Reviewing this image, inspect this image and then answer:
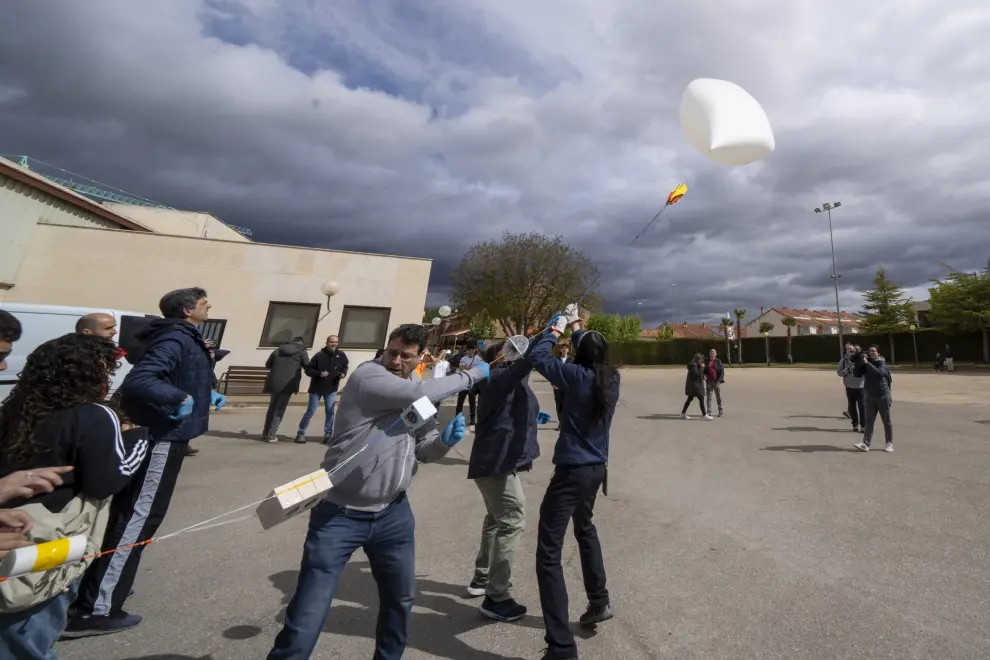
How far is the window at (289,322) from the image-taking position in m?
14.4

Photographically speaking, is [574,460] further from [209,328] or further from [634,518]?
[209,328]

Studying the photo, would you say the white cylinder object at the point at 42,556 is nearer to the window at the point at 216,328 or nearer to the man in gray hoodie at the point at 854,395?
the man in gray hoodie at the point at 854,395

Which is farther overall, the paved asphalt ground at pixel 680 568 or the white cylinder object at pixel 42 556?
the paved asphalt ground at pixel 680 568

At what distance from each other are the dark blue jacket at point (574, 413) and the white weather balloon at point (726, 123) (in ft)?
10.1

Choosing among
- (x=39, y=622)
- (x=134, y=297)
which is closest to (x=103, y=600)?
(x=39, y=622)

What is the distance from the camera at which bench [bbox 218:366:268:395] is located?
13391 millimetres

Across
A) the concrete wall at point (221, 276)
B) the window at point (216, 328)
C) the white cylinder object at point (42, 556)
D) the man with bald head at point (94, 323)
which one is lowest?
the white cylinder object at point (42, 556)

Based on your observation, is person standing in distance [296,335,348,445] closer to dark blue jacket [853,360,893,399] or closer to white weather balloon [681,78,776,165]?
white weather balloon [681,78,776,165]

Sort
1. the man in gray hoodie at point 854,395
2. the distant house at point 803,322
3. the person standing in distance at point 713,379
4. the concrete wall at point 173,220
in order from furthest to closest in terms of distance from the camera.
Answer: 1. the distant house at point 803,322
2. the concrete wall at point 173,220
3. the person standing in distance at point 713,379
4. the man in gray hoodie at point 854,395

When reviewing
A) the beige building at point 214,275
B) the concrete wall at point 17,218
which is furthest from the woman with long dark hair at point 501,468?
the concrete wall at point 17,218

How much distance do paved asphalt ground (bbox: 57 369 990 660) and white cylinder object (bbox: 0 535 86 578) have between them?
1291 mm

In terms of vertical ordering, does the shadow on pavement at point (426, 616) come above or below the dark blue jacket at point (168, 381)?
below

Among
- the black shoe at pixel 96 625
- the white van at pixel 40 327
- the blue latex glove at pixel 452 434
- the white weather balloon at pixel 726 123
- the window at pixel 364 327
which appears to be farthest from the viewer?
the window at pixel 364 327

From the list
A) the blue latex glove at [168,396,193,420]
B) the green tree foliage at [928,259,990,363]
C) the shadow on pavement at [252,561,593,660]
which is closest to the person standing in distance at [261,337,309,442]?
the shadow on pavement at [252,561,593,660]
